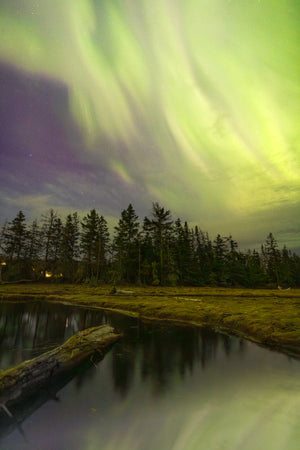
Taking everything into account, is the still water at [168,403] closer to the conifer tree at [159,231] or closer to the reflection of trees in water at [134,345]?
the reflection of trees in water at [134,345]

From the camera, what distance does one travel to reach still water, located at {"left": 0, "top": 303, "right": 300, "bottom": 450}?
519 cm

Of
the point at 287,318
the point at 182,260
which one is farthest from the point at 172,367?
the point at 182,260

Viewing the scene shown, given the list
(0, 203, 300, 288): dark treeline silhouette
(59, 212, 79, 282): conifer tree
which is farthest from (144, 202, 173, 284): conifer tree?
(59, 212, 79, 282): conifer tree

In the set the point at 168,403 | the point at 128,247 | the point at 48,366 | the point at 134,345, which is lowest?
the point at 168,403

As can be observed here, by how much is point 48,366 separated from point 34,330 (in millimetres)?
9964

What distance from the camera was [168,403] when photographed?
22.4 ft

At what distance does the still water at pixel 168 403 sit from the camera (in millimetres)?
5191

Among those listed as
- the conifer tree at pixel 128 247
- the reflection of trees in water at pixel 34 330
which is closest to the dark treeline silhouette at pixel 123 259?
the conifer tree at pixel 128 247

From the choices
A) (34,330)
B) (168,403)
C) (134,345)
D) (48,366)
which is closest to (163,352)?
(134,345)

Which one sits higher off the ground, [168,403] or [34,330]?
[34,330]

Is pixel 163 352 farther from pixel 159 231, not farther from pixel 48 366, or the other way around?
pixel 159 231

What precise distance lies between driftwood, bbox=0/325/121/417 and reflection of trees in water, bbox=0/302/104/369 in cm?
239

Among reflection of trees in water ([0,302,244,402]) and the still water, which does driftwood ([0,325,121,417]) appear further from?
reflection of trees in water ([0,302,244,402])

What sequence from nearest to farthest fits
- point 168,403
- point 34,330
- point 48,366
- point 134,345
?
point 168,403 < point 48,366 < point 134,345 < point 34,330
